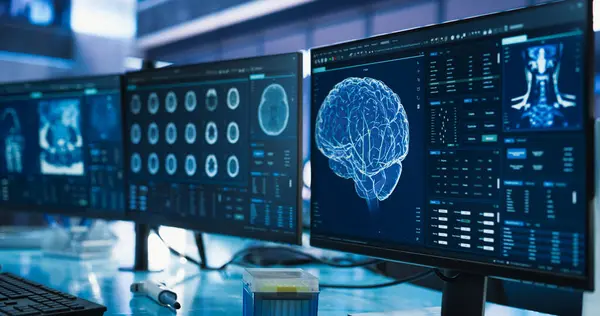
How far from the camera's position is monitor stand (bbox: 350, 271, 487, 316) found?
0.91 meters

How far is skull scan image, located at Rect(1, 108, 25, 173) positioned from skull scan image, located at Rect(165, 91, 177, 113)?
2.02 ft

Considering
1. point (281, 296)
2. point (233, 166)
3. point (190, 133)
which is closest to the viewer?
point (281, 296)

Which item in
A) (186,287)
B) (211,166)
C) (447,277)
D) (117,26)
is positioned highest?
(117,26)

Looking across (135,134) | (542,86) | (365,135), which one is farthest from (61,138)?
(542,86)

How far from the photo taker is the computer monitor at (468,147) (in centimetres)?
77

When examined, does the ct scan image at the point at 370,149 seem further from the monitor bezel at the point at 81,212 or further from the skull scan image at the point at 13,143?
the skull scan image at the point at 13,143

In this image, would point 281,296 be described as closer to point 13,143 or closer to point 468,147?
point 468,147

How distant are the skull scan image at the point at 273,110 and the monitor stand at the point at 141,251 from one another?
1.78ft

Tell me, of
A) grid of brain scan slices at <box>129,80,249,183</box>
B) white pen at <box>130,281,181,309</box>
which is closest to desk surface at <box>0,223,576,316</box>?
white pen at <box>130,281,181,309</box>

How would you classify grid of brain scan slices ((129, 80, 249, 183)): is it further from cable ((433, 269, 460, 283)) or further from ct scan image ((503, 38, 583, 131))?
ct scan image ((503, 38, 583, 131))

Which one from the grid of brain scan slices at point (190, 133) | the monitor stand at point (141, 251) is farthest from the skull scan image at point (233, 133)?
the monitor stand at point (141, 251)

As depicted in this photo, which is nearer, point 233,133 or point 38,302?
point 38,302

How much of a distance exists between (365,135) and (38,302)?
66 cm

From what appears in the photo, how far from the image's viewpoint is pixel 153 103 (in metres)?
1.53
